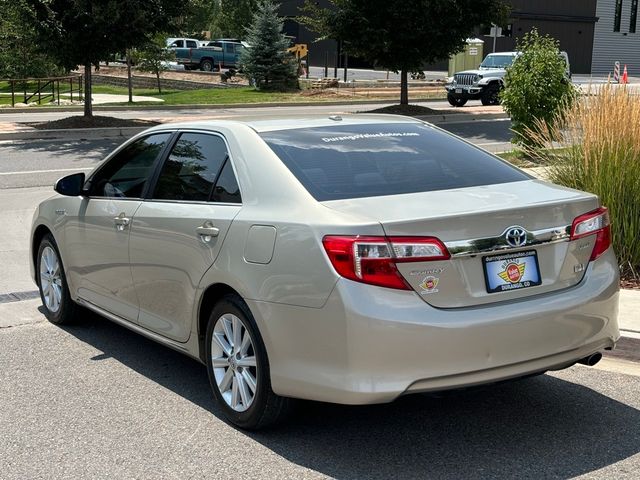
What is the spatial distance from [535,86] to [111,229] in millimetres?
10322

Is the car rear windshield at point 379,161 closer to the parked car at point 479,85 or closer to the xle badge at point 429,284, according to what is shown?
the xle badge at point 429,284

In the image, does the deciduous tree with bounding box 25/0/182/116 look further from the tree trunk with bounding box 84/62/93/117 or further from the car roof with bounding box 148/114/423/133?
the car roof with bounding box 148/114/423/133

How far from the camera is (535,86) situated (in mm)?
14406

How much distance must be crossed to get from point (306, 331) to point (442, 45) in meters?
21.3

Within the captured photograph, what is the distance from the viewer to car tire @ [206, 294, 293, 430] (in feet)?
14.0

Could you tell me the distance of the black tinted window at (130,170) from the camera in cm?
554

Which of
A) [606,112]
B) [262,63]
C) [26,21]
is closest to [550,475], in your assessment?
[606,112]

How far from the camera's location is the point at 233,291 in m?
4.47

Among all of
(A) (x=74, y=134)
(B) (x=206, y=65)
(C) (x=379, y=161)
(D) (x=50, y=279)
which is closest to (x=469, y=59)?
(B) (x=206, y=65)

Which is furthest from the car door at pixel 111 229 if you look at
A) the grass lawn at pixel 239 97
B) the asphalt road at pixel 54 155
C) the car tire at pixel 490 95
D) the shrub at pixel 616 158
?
the car tire at pixel 490 95

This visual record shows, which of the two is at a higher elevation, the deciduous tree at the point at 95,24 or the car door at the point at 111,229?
the deciduous tree at the point at 95,24

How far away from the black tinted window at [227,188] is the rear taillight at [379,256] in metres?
0.93

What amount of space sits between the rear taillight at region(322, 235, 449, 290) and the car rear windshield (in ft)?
1.52

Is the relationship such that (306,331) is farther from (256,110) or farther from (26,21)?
(256,110)
